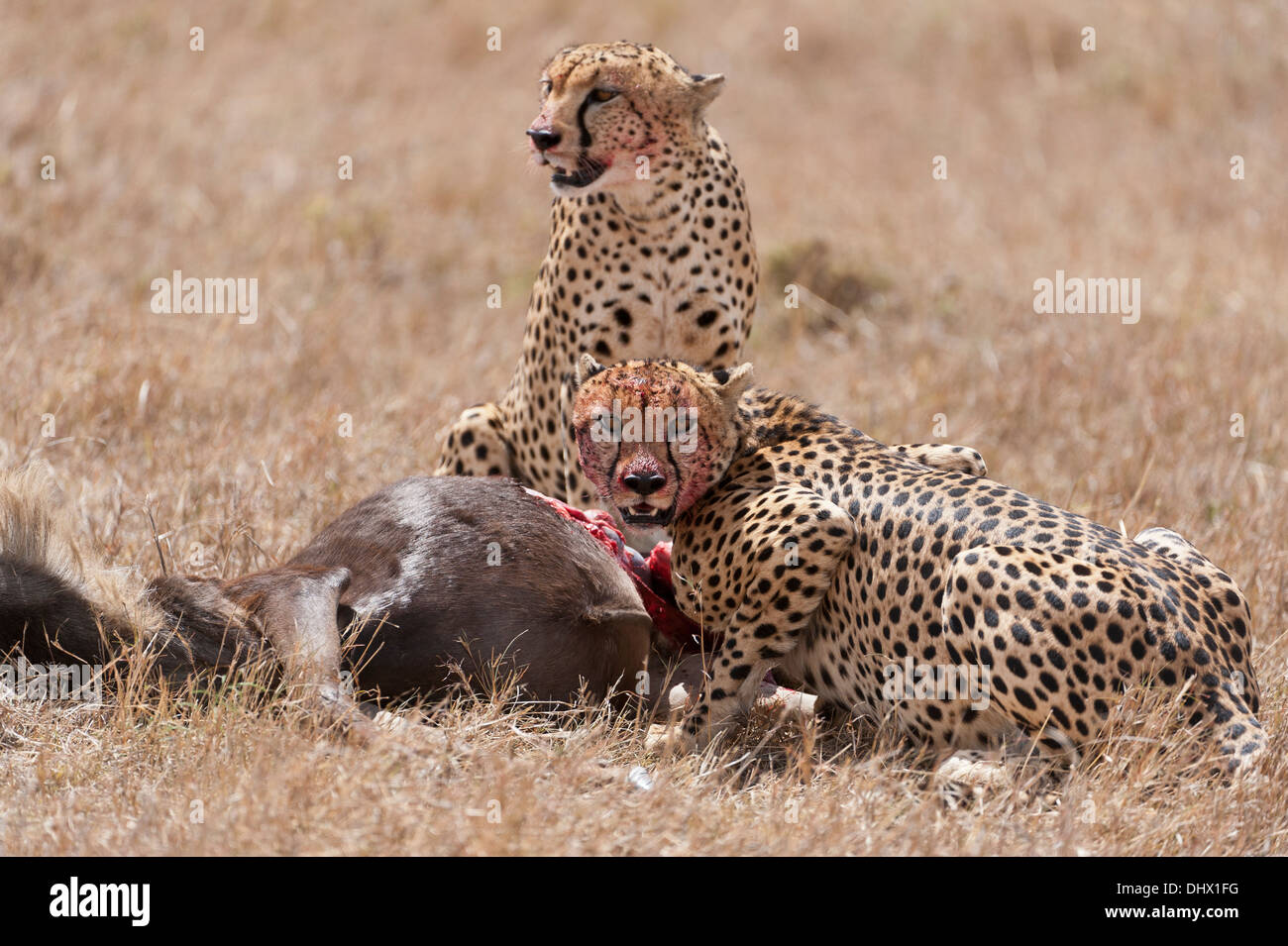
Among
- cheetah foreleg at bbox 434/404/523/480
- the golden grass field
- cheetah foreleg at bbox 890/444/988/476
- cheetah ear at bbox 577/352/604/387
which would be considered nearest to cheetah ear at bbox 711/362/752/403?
cheetah ear at bbox 577/352/604/387

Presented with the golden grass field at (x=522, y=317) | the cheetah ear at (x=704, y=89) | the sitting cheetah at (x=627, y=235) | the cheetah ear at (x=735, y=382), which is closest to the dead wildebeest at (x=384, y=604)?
the golden grass field at (x=522, y=317)

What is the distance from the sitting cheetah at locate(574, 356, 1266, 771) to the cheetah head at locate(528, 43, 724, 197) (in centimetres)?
89

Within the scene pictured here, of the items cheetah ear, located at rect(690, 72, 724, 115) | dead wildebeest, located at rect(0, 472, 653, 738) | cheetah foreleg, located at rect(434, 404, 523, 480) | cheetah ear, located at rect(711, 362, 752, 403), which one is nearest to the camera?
dead wildebeest, located at rect(0, 472, 653, 738)

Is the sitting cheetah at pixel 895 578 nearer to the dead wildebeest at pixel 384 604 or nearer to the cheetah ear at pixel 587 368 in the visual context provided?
the cheetah ear at pixel 587 368

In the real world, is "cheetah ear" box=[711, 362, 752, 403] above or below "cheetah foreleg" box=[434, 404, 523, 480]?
above

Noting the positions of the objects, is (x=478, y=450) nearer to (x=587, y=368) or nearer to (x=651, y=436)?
(x=587, y=368)

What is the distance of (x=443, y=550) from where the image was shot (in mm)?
3902

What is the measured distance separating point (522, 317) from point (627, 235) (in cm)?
398

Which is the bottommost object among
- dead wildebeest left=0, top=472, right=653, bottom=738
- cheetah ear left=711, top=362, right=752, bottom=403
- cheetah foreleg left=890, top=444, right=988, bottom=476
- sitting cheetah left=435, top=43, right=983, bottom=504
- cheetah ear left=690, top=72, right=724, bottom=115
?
dead wildebeest left=0, top=472, right=653, bottom=738

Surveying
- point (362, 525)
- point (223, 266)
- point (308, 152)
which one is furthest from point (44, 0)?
point (362, 525)

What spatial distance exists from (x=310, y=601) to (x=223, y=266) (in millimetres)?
5308

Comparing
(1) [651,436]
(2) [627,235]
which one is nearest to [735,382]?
(1) [651,436]

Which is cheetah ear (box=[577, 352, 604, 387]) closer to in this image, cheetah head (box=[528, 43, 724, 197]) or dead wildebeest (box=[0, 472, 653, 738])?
dead wildebeest (box=[0, 472, 653, 738])

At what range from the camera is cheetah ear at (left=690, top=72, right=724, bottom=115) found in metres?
4.90
